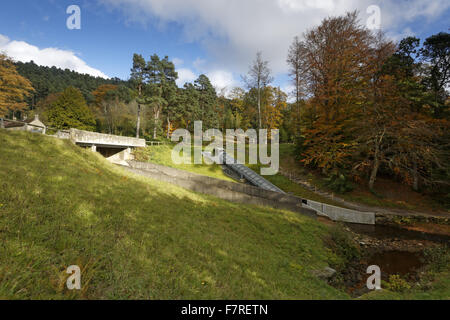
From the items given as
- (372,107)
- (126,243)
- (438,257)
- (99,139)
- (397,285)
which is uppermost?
(372,107)

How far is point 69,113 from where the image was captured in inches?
1324

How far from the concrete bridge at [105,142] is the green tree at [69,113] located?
2099 centimetres

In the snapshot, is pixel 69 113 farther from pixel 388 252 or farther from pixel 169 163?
pixel 388 252

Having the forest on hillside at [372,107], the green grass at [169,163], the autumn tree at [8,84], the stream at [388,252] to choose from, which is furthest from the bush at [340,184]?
the autumn tree at [8,84]

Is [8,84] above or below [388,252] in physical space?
above

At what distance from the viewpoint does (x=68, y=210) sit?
465 centimetres

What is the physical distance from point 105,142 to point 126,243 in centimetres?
1554

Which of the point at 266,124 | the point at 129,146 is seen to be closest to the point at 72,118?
the point at 129,146

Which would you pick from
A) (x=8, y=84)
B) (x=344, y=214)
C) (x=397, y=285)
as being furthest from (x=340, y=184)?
(x=8, y=84)

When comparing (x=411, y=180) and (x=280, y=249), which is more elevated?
(x=411, y=180)
